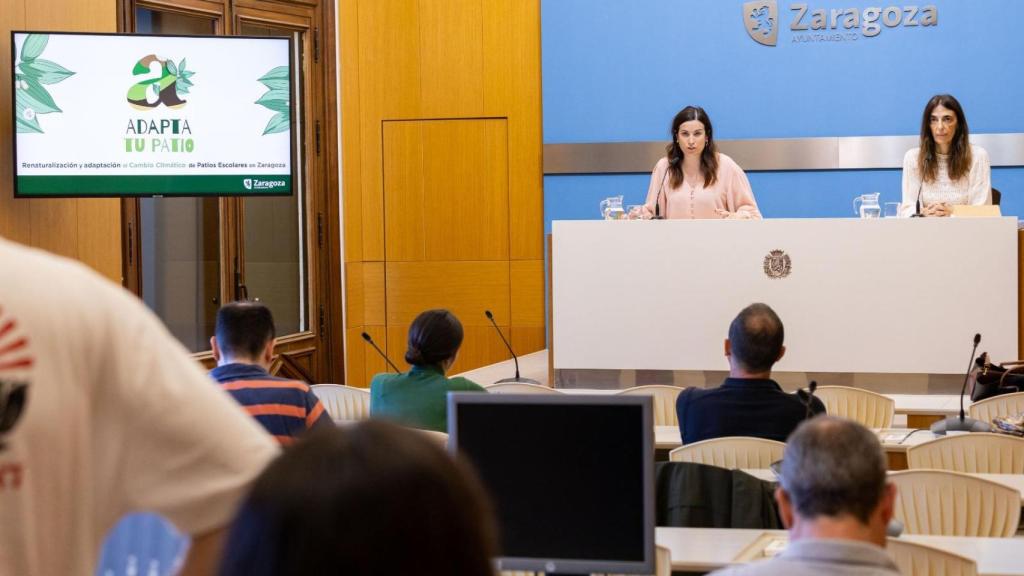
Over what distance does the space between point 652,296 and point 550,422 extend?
4631 mm

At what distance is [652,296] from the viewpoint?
714 cm

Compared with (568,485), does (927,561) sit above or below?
below

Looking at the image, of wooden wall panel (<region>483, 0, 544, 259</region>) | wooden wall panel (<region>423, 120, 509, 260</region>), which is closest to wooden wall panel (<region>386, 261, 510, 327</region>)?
wooden wall panel (<region>423, 120, 509, 260</region>)

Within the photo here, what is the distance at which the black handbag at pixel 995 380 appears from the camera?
A: 6152 millimetres

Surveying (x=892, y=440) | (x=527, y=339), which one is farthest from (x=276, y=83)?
(x=892, y=440)

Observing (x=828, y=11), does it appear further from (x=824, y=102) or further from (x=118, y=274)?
(x=118, y=274)

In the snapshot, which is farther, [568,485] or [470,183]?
[470,183]

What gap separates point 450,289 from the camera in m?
9.79

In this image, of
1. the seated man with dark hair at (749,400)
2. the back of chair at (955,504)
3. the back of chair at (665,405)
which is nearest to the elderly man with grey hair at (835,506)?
the back of chair at (955,504)

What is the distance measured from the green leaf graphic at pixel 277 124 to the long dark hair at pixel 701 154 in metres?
2.11

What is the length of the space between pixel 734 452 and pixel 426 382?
1253 mm

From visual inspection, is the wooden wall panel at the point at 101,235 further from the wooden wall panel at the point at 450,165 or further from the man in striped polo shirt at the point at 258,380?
the man in striped polo shirt at the point at 258,380

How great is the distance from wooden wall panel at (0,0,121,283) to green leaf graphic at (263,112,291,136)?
3.57 feet

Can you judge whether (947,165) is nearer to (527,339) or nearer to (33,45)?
(527,339)
